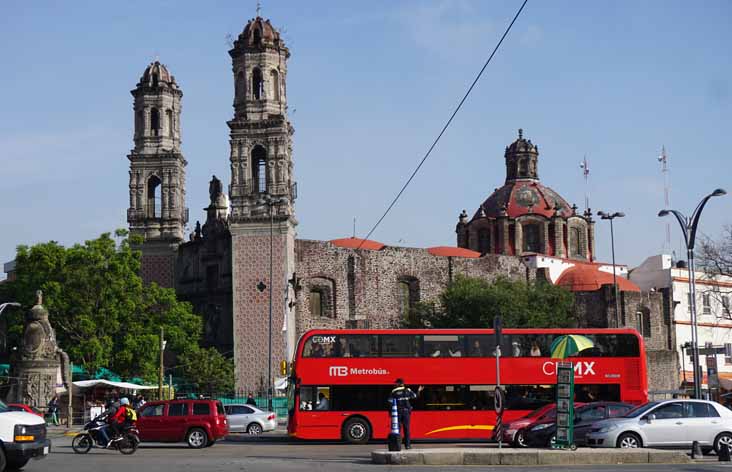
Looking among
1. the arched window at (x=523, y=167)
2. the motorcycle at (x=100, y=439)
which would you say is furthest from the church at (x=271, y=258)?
the motorcycle at (x=100, y=439)

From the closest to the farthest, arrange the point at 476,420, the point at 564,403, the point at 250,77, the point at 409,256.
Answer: the point at 564,403 < the point at 476,420 < the point at 250,77 < the point at 409,256

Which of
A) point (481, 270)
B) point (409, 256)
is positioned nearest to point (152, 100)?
point (409, 256)

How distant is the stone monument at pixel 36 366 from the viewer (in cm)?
3778

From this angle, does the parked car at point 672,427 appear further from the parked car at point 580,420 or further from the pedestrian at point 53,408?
the pedestrian at point 53,408

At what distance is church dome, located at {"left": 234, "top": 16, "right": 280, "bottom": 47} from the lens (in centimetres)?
5603

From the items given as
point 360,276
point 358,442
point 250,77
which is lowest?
point 358,442

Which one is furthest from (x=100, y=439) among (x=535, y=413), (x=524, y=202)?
(x=524, y=202)

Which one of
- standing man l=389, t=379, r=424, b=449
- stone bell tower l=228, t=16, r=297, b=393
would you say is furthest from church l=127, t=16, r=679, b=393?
standing man l=389, t=379, r=424, b=449

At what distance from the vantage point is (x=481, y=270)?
67.9m

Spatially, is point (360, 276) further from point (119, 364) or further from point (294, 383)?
point (294, 383)

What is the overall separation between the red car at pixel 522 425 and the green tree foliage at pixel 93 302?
92.5ft

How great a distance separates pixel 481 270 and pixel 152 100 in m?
22.0

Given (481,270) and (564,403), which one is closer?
(564,403)

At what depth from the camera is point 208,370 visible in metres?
52.3
